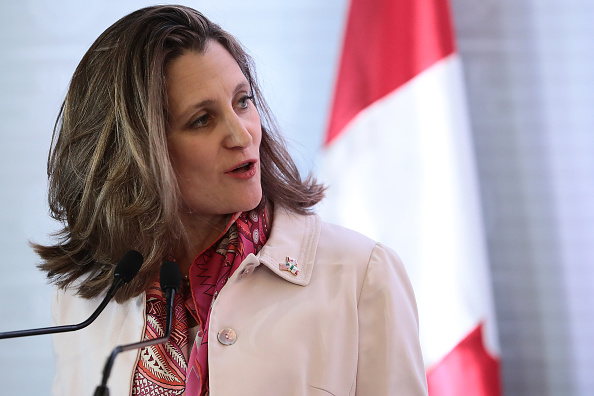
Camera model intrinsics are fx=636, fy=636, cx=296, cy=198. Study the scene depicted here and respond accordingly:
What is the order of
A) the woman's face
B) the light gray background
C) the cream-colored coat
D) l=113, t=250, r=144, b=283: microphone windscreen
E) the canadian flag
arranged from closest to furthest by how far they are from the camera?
1. l=113, t=250, r=144, b=283: microphone windscreen
2. the cream-colored coat
3. the woman's face
4. the canadian flag
5. the light gray background

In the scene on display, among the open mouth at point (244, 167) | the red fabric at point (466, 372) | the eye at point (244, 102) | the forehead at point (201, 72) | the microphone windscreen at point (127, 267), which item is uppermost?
the forehead at point (201, 72)

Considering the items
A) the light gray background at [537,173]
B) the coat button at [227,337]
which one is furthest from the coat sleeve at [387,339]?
the light gray background at [537,173]

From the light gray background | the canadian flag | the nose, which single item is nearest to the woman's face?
the nose

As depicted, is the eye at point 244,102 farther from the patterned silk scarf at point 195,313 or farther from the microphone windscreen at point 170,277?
the microphone windscreen at point 170,277

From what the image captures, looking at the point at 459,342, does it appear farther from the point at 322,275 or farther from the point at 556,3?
the point at 556,3

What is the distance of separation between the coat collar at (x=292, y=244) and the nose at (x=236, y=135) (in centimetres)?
20

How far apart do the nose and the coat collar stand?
20 cm

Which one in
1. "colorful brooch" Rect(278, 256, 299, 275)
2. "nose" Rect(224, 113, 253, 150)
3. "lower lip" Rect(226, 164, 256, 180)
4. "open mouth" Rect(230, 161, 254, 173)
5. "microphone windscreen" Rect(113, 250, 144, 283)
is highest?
"nose" Rect(224, 113, 253, 150)

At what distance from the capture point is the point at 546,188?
1952 mm

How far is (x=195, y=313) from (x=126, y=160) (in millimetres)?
338

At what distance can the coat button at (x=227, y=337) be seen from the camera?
1.16 meters

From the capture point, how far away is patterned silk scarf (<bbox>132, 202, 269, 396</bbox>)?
119 centimetres

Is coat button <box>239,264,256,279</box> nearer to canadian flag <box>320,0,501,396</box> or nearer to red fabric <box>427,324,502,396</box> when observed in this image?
canadian flag <box>320,0,501,396</box>

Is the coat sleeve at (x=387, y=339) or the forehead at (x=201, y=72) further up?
the forehead at (x=201, y=72)
